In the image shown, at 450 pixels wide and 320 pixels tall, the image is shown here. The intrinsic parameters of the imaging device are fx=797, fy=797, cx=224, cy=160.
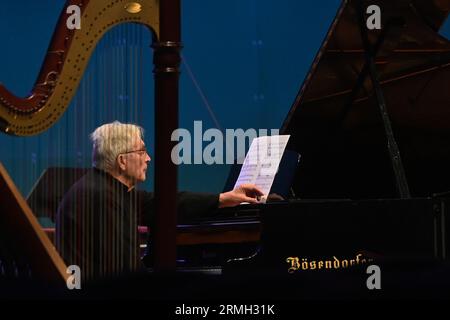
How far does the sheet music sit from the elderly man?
436mm

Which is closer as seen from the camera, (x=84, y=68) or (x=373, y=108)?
(x=84, y=68)

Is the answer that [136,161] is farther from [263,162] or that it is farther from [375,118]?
[375,118]

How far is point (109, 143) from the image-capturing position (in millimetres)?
2764

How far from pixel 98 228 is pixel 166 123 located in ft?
1.78

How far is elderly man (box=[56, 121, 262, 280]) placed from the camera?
2.42m

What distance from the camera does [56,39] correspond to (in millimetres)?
2141

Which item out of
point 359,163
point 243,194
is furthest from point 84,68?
point 359,163

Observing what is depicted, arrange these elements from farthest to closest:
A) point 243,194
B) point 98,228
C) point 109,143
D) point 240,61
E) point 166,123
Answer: point 240,61
point 243,194
point 109,143
point 98,228
point 166,123

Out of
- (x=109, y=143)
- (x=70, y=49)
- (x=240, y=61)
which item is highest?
(x=240, y=61)

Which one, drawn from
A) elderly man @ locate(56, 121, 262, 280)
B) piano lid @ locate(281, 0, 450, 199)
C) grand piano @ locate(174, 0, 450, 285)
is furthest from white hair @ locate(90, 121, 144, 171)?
piano lid @ locate(281, 0, 450, 199)

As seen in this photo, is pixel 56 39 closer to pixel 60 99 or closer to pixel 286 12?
pixel 60 99

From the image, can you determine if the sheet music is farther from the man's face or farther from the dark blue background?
the dark blue background

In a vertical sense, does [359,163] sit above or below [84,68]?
below
